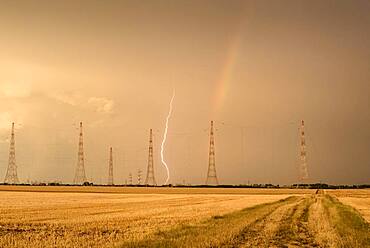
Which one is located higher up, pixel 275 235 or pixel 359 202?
pixel 275 235

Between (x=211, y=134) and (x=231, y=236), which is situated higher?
(x=211, y=134)

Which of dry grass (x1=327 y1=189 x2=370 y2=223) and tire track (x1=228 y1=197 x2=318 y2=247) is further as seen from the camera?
dry grass (x1=327 y1=189 x2=370 y2=223)

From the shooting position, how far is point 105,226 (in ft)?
87.5

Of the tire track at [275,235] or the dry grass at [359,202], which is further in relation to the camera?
the dry grass at [359,202]

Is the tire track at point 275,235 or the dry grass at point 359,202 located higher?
the tire track at point 275,235

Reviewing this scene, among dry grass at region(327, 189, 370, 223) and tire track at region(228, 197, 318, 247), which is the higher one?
tire track at region(228, 197, 318, 247)

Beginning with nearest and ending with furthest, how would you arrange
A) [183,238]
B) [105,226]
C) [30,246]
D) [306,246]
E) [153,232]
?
[30,246], [306,246], [183,238], [153,232], [105,226]

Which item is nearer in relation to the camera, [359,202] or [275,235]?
[275,235]

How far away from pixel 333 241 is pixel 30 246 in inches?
489

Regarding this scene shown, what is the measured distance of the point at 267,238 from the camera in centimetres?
2175

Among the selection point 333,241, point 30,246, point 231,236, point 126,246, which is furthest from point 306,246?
point 30,246

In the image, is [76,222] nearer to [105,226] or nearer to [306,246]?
[105,226]

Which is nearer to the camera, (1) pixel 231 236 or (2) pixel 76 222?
(1) pixel 231 236

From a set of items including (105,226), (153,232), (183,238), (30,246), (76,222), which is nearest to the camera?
(30,246)
